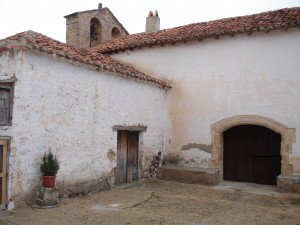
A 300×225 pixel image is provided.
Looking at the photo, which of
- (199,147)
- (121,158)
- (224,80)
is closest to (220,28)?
(224,80)

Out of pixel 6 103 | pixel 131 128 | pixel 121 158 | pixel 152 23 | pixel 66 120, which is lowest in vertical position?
pixel 121 158

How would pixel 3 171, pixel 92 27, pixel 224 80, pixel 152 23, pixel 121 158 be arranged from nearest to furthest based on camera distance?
pixel 3 171 < pixel 121 158 < pixel 224 80 < pixel 152 23 < pixel 92 27

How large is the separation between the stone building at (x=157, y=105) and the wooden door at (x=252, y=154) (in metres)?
0.03

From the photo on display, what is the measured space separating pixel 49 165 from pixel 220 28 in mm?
6641

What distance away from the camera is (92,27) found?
1545 cm

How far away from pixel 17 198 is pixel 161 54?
22.6 feet

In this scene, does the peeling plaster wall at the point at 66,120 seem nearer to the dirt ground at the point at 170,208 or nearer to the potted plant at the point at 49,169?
the potted plant at the point at 49,169

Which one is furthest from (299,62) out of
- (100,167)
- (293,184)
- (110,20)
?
(110,20)

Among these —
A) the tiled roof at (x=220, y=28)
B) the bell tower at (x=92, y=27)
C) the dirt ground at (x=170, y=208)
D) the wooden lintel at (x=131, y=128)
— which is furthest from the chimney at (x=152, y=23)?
the dirt ground at (x=170, y=208)

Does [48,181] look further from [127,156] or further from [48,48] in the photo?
[127,156]

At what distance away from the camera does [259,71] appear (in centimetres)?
931

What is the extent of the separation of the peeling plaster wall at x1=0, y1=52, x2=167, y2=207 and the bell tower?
6.04 meters

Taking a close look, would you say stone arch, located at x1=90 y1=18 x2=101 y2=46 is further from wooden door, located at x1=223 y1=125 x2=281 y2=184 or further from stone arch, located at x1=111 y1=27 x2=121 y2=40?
wooden door, located at x1=223 y1=125 x2=281 y2=184

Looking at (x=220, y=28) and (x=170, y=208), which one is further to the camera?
(x=220, y=28)
